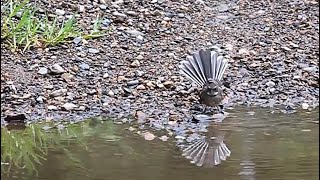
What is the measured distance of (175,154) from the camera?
9.90 feet

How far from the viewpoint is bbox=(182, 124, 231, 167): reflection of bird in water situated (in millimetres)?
2934

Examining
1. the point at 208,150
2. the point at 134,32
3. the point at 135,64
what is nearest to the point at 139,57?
the point at 135,64

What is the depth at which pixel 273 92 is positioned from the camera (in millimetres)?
4090

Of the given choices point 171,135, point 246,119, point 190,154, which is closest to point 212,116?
point 246,119

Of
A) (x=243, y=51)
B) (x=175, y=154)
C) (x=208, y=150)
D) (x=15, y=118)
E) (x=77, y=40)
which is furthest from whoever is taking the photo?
(x=243, y=51)

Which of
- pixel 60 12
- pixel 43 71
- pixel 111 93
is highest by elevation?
pixel 60 12

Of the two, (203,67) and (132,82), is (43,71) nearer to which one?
(132,82)

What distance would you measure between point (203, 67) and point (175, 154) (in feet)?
3.04

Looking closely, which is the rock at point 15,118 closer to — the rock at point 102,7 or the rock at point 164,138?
the rock at point 164,138

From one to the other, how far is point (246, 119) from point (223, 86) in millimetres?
557

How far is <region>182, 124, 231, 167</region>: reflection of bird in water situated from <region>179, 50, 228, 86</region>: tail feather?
0.49 metres

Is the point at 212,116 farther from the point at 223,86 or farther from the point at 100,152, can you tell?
the point at 100,152

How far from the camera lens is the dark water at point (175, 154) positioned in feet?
8.87

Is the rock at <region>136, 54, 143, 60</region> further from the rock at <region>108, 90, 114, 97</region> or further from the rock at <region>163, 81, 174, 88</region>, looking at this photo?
the rock at <region>108, 90, 114, 97</region>
